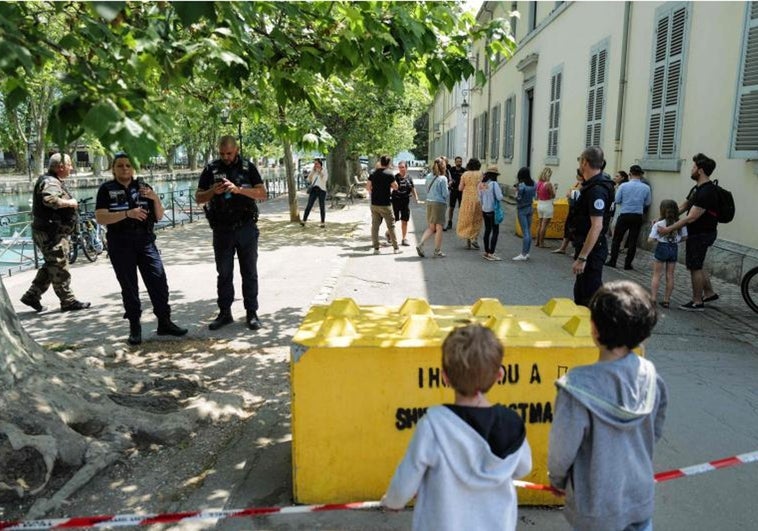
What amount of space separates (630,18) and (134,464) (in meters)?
12.5

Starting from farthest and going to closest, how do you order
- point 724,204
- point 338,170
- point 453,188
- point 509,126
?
point 338,170 < point 509,126 < point 453,188 < point 724,204

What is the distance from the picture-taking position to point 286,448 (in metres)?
3.92

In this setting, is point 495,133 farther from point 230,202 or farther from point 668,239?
point 230,202

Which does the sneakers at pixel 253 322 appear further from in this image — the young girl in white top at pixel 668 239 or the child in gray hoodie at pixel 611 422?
the child in gray hoodie at pixel 611 422

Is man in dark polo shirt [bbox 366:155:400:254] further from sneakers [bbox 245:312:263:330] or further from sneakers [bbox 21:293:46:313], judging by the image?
sneakers [bbox 21:293:46:313]

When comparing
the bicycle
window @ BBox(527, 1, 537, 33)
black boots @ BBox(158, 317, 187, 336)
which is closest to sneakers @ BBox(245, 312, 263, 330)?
black boots @ BBox(158, 317, 187, 336)

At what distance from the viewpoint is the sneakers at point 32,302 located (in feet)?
23.5

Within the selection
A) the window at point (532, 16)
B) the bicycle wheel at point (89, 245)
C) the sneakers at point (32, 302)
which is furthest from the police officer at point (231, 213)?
the window at point (532, 16)

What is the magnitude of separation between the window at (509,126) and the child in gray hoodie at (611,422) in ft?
72.5

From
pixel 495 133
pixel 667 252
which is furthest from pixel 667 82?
pixel 495 133

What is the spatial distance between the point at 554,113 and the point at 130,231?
14.4 metres

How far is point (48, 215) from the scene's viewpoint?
6926 mm

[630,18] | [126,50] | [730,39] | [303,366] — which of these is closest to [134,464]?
[303,366]

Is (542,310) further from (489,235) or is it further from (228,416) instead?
(489,235)
